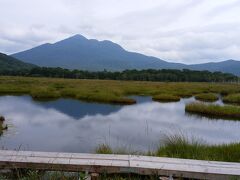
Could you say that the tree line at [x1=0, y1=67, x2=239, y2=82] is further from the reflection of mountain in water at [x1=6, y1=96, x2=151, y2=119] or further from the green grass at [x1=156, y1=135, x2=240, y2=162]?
the green grass at [x1=156, y1=135, x2=240, y2=162]

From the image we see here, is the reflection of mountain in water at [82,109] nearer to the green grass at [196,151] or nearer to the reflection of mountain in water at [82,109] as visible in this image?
the reflection of mountain in water at [82,109]

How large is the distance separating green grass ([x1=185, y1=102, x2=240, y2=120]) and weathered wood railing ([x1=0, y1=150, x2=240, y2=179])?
15.2 meters

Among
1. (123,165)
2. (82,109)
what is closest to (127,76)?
(82,109)

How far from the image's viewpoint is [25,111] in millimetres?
20438

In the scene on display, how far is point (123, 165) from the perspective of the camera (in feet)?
17.2

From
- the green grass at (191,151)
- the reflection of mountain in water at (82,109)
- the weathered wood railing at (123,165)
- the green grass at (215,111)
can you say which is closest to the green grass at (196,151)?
the green grass at (191,151)

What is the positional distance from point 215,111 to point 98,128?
30.8 feet

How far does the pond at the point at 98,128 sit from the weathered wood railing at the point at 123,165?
448 cm

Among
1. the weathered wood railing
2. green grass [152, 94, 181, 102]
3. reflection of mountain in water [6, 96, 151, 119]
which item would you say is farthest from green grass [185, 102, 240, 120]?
the weathered wood railing

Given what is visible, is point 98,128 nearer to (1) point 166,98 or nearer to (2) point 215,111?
(2) point 215,111

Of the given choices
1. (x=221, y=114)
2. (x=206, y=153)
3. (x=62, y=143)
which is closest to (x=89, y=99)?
(x=221, y=114)

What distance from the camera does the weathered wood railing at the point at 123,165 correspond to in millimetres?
5068

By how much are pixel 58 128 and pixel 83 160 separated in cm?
989

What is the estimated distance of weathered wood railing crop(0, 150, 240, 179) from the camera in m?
5.07
